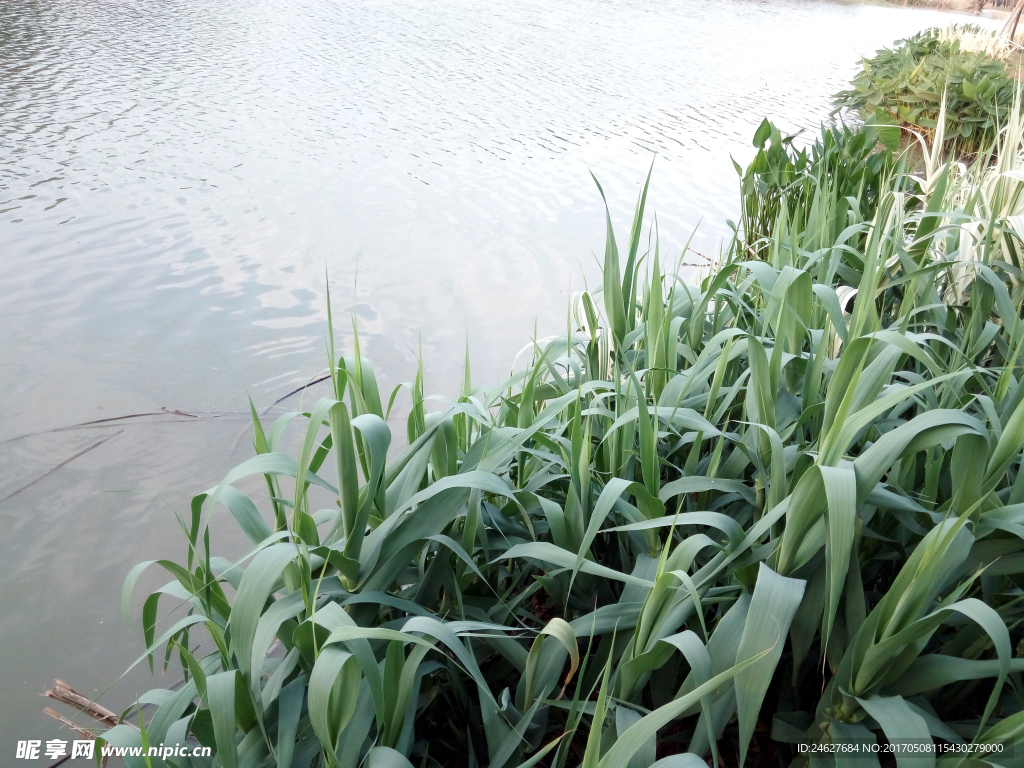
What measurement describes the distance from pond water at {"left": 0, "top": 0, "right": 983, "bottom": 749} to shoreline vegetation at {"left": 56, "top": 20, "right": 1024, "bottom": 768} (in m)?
0.94

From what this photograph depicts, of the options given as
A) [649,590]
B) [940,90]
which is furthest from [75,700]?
[940,90]

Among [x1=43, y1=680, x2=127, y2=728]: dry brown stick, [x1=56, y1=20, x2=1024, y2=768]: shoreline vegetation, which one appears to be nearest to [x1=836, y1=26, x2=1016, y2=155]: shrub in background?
[x1=56, y1=20, x2=1024, y2=768]: shoreline vegetation

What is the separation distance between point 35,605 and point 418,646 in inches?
56.4

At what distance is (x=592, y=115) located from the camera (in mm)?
6781

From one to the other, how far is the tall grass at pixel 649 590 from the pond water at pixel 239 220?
0.95 meters

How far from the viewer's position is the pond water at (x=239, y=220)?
215 cm

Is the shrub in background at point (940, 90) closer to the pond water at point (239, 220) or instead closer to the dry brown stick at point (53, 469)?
the pond water at point (239, 220)

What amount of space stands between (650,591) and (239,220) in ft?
12.9

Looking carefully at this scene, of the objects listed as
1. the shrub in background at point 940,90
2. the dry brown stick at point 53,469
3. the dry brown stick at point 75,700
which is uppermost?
the shrub in background at point 940,90

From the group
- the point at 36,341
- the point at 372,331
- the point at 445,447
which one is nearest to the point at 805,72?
the point at 372,331

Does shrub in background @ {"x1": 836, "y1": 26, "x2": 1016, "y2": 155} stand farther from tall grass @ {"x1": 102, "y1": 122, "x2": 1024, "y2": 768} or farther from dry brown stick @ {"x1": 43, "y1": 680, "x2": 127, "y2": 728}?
dry brown stick @ {"x1": 43, "y1": 680, "x2": 127, "y2": 728}

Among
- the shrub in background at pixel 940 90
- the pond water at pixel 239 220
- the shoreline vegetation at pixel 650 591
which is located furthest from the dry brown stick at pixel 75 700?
the shrub in background at pixel 940 90

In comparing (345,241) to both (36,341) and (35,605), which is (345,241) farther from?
(35,605)

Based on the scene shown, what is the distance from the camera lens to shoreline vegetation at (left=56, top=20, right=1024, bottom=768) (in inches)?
30.9
